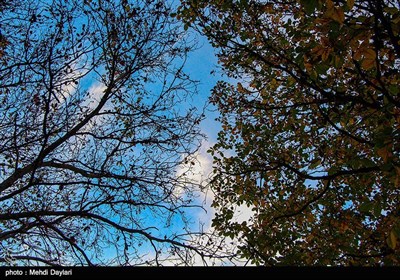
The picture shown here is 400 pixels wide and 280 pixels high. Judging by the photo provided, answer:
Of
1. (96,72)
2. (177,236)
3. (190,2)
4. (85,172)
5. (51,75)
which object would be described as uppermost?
(190,2)

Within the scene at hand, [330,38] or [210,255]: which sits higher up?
[330,38]

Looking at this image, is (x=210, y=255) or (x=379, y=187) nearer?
(x=210, y=255)

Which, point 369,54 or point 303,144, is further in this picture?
point 303,144

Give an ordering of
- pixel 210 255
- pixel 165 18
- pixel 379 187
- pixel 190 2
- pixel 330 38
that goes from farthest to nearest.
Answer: pixel 165 18 → pixel 190 2 → pixel 379 187 → pixel 210 255 → pixel 330 38

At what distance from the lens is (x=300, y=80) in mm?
5582

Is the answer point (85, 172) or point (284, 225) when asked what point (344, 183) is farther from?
point (85, 172)

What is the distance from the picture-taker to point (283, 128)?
7.31 m

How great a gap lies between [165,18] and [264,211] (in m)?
5.29

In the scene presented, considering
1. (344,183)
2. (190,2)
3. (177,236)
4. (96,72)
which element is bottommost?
(177,236)

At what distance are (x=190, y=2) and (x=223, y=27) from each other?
942mm

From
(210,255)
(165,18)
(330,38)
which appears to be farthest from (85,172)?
(330,38)

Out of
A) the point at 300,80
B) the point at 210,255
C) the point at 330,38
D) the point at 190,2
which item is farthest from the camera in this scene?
the point at 190,2

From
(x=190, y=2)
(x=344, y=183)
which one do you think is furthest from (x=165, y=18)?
(x=344, y=183)

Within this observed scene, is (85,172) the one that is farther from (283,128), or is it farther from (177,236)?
(283,128)
